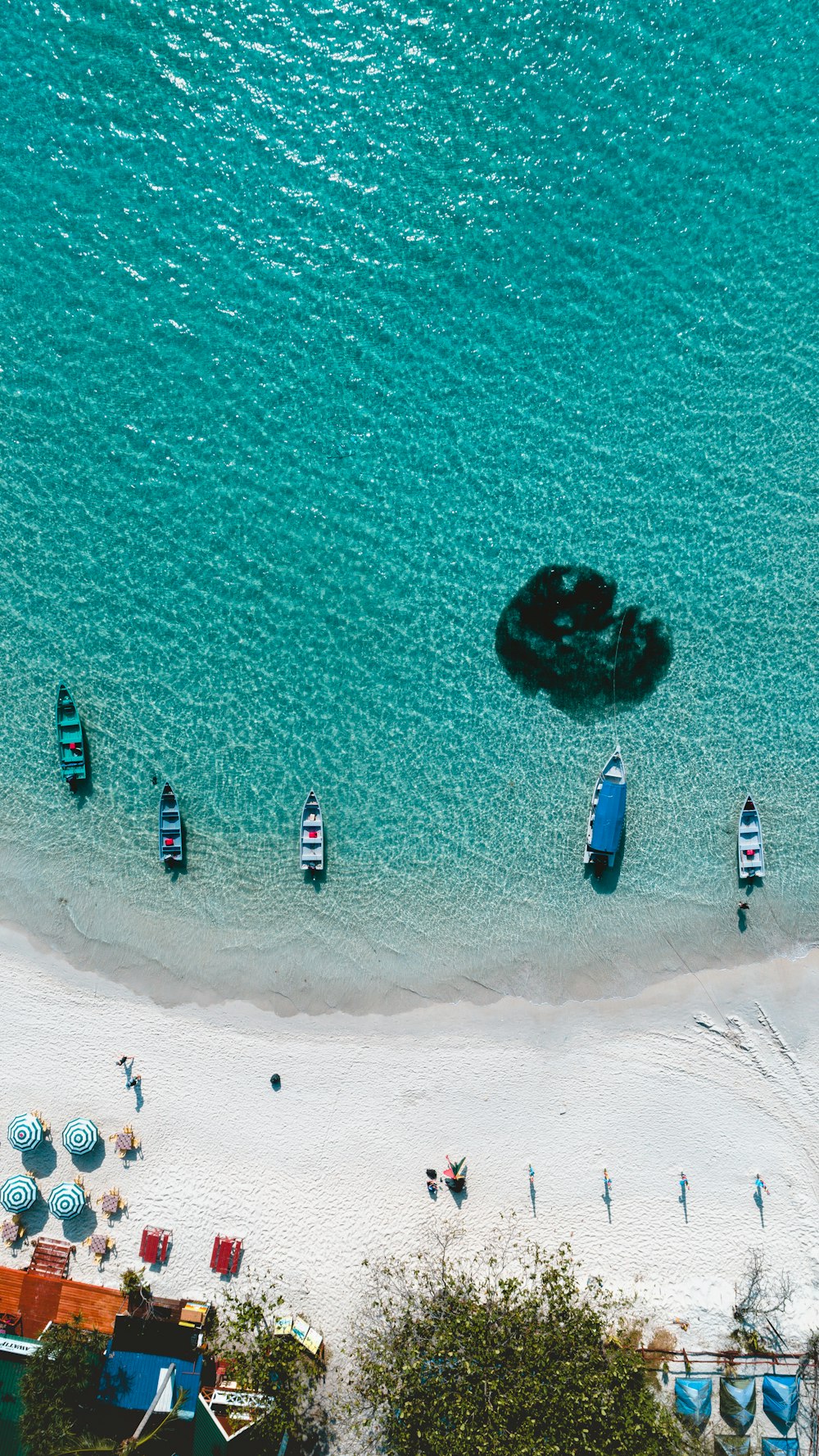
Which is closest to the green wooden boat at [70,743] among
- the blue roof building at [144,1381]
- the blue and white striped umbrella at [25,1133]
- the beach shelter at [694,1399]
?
the blue and white striped umbrella at [25,1133]

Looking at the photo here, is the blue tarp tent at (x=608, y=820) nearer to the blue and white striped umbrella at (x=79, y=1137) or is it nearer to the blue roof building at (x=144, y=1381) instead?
the blue and white striped umbrella at (x=79, y=1137)

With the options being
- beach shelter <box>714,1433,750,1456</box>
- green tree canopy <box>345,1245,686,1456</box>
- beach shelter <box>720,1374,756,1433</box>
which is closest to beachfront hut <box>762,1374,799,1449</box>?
beach shelter <box>720,1374,756,1433</box>

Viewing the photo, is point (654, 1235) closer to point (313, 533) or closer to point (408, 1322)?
point (408, 1322)

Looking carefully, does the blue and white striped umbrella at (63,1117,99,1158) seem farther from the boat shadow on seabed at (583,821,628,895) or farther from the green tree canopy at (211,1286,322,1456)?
the boat shadow on seabed at (583,821,628,895)

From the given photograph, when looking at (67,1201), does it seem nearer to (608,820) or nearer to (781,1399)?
(608,820)

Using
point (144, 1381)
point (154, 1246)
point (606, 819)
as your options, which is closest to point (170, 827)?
point (154, 1246)

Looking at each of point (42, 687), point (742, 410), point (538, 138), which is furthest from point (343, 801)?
point (538, 138)
